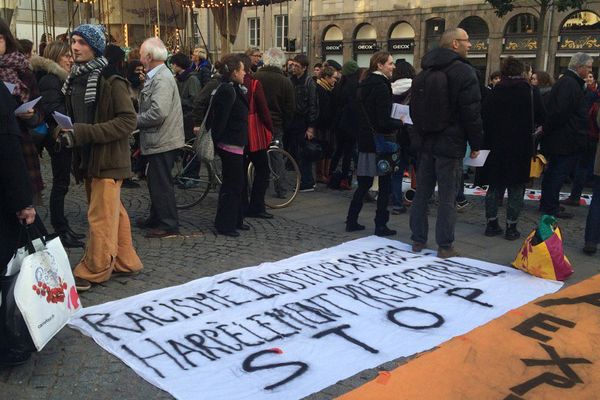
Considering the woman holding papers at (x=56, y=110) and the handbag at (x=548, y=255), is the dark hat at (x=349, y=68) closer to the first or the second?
the woman holding papers at (x=56, y=110)

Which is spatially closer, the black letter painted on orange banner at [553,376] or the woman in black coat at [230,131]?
the black letter painted on orange banner at [553,376]

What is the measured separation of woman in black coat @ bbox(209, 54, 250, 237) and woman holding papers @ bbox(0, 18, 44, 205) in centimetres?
188

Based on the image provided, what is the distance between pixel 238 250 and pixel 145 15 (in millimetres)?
8546

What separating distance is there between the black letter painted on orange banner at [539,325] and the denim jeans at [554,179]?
3520 mm

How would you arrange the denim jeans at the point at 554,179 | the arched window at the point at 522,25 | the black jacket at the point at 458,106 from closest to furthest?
the black jacket at the point at 458,106 < the denim jeans at the point at 554,179 < the arched window at the point at 522,25

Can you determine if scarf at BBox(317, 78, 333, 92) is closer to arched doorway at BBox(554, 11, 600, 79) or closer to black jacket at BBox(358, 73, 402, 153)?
black jacket at BBox(358, 73, 402, 153)

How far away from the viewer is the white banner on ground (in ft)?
10.7

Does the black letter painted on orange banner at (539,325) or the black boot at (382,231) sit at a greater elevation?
the black boot at (382,231)

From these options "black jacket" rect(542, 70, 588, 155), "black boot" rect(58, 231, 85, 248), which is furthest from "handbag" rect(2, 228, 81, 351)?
"black jacket" rect(542, 70, 588, 155)

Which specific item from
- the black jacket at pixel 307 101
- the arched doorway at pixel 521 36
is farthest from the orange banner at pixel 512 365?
the arched doorway at pixel 521 36

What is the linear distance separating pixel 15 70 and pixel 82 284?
1625mm

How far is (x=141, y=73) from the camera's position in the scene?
8469mm

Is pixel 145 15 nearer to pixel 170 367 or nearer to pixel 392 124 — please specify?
pixel 392 124

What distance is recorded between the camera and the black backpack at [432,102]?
505 cm
